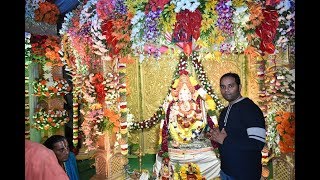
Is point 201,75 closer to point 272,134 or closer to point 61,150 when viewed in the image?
point 272,134

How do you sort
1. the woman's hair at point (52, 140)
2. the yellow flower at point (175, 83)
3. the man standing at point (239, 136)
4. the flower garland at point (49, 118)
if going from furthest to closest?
1. the flower garland at point (49, 118)
2. the yellow flower at point (175, 83)
3. the woman's hair at point (52, 140)
4. the man standing at point (239, 136)

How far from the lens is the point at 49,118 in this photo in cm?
442

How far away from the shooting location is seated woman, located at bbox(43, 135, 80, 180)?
413 cm

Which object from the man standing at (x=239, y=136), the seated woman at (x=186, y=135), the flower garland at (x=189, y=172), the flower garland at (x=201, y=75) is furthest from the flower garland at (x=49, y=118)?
the man standing at (x=239, y=136)

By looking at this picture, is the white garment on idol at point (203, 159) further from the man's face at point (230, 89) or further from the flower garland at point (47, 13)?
the flower garland at point (47, 13)

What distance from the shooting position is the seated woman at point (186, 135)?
4.22m

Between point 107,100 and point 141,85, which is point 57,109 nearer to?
point 107,100

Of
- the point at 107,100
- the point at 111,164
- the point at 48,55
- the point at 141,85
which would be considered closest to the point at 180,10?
the point at 141,85

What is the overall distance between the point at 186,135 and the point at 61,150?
1.38m

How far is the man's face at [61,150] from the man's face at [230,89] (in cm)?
181

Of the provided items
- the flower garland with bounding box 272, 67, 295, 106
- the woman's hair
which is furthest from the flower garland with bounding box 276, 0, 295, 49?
the woman's hair

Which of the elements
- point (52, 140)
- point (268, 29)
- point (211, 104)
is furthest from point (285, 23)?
point (52, 140)

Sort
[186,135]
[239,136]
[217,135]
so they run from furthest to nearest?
[186,135], [217,135], [239,136]

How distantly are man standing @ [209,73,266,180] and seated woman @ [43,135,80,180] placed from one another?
64.0 inches
